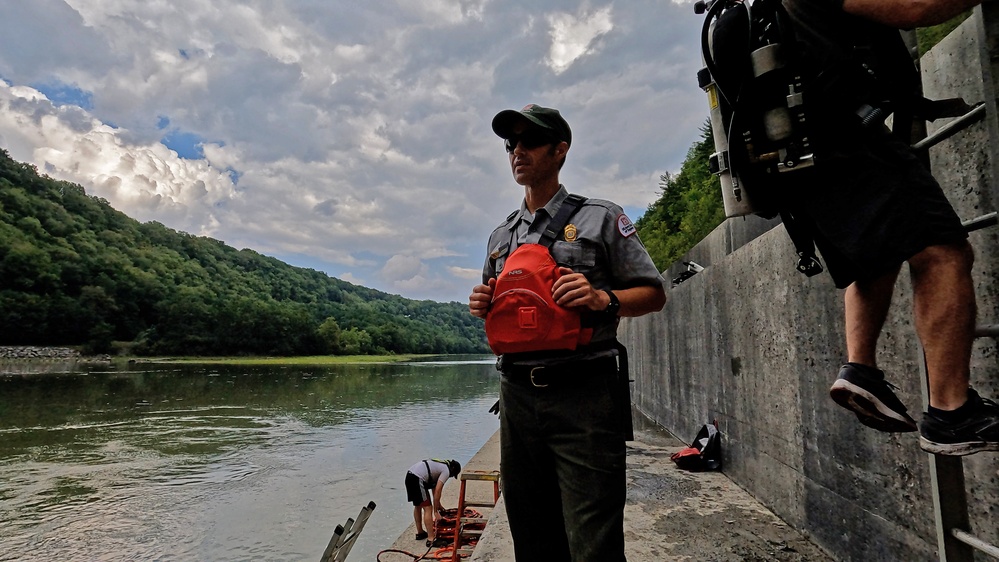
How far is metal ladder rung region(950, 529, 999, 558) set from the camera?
3.77 ft

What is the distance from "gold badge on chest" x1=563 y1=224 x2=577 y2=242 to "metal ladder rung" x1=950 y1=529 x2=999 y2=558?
4.20 ft

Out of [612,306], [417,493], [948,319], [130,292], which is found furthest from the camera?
[130,292]

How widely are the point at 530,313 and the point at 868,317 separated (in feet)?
3.03

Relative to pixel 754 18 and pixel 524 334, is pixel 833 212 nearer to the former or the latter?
pixel 754 18

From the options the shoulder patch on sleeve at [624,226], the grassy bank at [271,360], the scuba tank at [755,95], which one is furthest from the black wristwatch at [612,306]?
the grassy bank at [271,360]

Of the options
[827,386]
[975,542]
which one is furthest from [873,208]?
[827,386]

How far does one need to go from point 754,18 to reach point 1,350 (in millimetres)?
78036

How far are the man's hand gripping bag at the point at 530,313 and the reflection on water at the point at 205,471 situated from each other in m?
7.71

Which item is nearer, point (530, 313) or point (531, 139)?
point (530, 313)

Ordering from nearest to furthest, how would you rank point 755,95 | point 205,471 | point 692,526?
point 755,95 → point 692,526 → point 205,471

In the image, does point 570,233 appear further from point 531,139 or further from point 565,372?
point 565,372

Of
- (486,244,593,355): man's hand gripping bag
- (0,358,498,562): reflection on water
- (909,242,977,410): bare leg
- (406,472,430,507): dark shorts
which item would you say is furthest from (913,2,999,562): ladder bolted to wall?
(0,358,498,562): reflection on water

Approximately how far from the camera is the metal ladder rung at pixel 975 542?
115cm

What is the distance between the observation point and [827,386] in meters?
2.99
